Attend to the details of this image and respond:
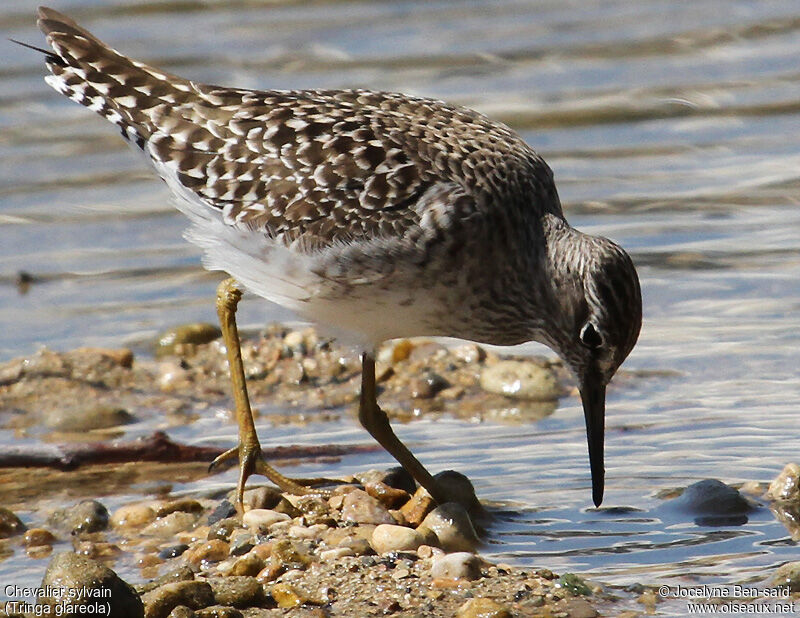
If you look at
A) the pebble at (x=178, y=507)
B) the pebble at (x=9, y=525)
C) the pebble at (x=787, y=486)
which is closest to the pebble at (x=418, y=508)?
the pebble at (x=178, y=507)

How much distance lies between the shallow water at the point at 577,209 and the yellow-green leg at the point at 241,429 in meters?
0.35

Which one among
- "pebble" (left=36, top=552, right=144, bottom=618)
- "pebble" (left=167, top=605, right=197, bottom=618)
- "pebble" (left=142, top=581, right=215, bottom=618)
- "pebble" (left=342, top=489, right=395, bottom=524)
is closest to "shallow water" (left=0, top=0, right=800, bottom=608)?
"pebble" (left=342, top=489, right=395, bottom=524)

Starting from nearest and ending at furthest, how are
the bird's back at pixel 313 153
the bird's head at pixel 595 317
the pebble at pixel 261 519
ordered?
the pebble at pixel 261 519 < the bird's head at pixel 595 317 < the bird's back at pixel 313 153

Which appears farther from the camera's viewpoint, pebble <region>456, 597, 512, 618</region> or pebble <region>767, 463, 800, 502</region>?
pebble <region>767, 463, 800, 502</region>

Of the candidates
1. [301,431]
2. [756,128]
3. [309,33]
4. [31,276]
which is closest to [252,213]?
[301,431]

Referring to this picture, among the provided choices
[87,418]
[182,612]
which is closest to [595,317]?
[182,612]

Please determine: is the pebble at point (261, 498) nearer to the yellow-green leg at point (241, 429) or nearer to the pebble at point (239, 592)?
the yellow-green leg at point (241, 429)

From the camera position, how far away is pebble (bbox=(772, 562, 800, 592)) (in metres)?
6.62

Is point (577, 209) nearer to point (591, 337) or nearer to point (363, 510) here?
point (591, 337)

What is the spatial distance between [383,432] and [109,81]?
108 inches

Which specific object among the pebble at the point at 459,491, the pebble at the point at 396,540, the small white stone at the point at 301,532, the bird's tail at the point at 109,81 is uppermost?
the bird's tail at the point at 109,81

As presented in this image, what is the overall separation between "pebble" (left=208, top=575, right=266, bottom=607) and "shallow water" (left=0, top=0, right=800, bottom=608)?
136cm

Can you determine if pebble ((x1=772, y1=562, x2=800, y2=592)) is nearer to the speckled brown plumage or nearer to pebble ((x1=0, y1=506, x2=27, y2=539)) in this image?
the speckled brown plumage

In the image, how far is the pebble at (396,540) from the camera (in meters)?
7.18
